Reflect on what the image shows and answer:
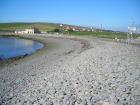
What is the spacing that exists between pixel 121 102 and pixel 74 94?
2667 millimetres

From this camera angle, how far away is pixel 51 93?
1309cm

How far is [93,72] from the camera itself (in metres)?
18.1

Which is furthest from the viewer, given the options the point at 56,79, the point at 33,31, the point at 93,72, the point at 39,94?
the point at 33,31

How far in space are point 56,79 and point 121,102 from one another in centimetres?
653

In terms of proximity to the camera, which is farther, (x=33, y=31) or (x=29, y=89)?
(x=33, y=31)

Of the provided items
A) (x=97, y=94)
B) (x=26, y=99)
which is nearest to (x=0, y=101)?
(x=26, y=99)

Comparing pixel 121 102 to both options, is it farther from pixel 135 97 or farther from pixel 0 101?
pixel 0 101

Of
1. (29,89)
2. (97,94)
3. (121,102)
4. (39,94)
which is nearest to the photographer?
(121,102)

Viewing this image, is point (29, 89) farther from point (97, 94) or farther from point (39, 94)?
point (97, 94)

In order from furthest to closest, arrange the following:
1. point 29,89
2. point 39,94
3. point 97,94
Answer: point 29,89
point 39,94
point 97,94

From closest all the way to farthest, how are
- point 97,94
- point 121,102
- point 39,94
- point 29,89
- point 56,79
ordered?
point 121,102 → point 97,94 → point 39,94 → point 29,89 → point 56,79

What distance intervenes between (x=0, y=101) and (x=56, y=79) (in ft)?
16.4

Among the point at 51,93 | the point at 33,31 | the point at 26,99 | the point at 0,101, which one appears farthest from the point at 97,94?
the point at 33,31

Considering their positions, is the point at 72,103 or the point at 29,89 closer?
the point at 72,103
